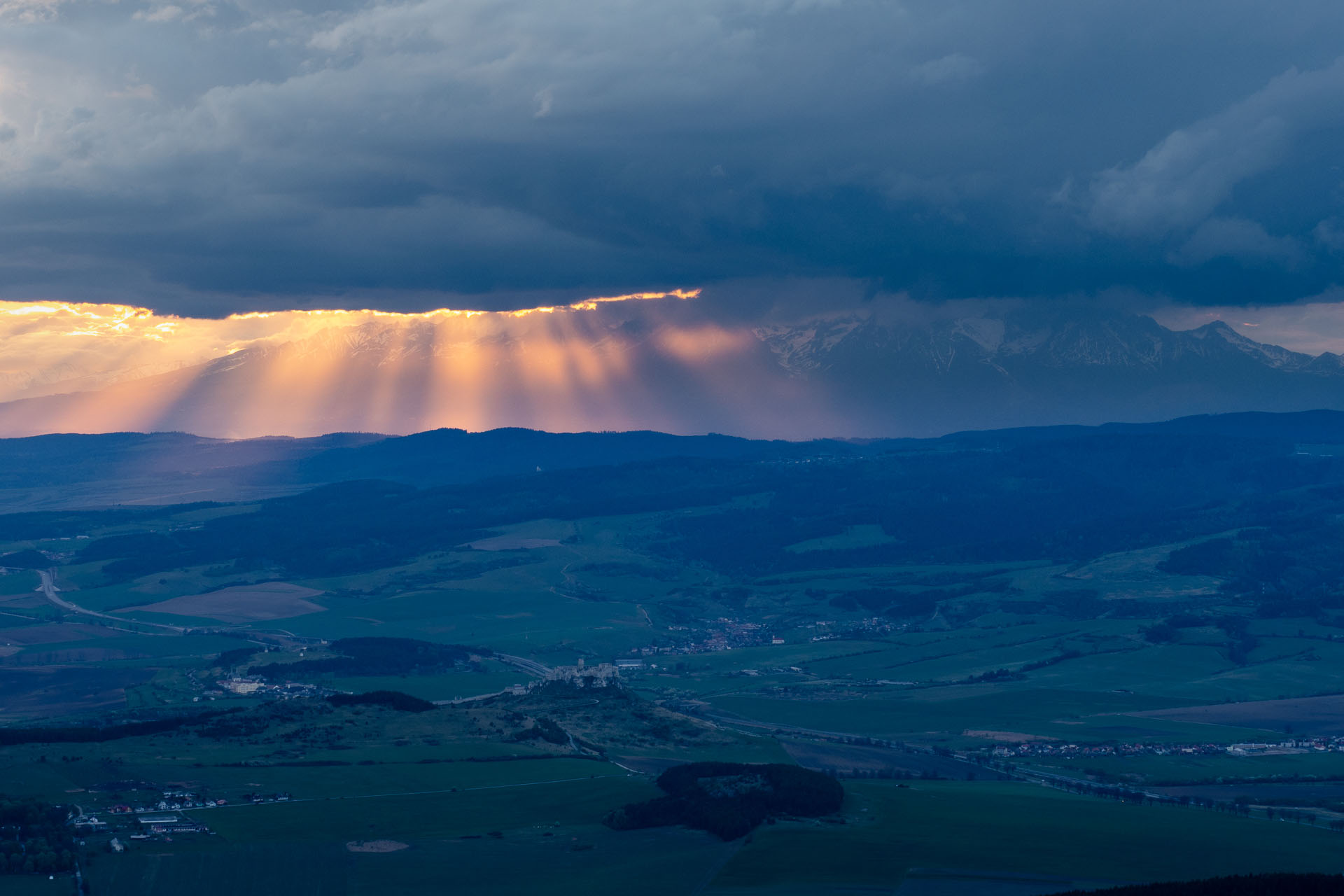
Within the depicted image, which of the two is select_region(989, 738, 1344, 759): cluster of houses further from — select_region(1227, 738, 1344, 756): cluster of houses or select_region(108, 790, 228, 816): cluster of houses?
select_region(108, 790, 228, 816): cluster of houses

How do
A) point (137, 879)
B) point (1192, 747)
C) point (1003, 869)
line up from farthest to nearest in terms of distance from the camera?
point (1192, 747), point (1003, 869), point (137, 879)

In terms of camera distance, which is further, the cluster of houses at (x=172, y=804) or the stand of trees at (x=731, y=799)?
the stand of trees at (x=731, y=799)

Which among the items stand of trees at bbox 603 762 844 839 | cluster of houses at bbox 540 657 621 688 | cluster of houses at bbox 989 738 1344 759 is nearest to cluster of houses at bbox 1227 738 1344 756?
cluster of houses at bbox 989 738 1344 759

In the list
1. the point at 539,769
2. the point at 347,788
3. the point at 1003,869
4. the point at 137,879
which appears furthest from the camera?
the point at 539,769

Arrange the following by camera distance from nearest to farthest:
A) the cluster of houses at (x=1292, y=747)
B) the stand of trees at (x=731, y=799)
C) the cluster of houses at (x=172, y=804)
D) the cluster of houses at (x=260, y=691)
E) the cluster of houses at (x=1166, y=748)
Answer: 1. the cluster of houses at (x=172, y=804)
2. the stand of trees at (x=731, y=799)
3. the cluster of houses at (x=1166, y=748)
4. the cluster of houses at (x=1292, y=747)
5. the cluster of houses at (x=260, y=691)

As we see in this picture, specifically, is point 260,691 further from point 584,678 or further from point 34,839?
point 34,839

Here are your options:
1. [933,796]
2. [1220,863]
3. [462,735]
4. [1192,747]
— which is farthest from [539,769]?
[1192,747]

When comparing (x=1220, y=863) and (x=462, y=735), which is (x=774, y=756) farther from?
(x=1220, y=863)

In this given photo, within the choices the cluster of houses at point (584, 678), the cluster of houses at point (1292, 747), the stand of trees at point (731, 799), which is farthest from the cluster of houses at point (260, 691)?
the cluster of houses at point (1292, 747)

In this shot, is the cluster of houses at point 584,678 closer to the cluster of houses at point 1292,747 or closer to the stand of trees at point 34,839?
the cluster of houses at point 1292,747

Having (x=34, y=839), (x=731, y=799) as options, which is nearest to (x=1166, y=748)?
(x=731, y=799)

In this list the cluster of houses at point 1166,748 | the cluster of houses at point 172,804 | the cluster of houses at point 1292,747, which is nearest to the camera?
the cluster of houses at point 172,804
